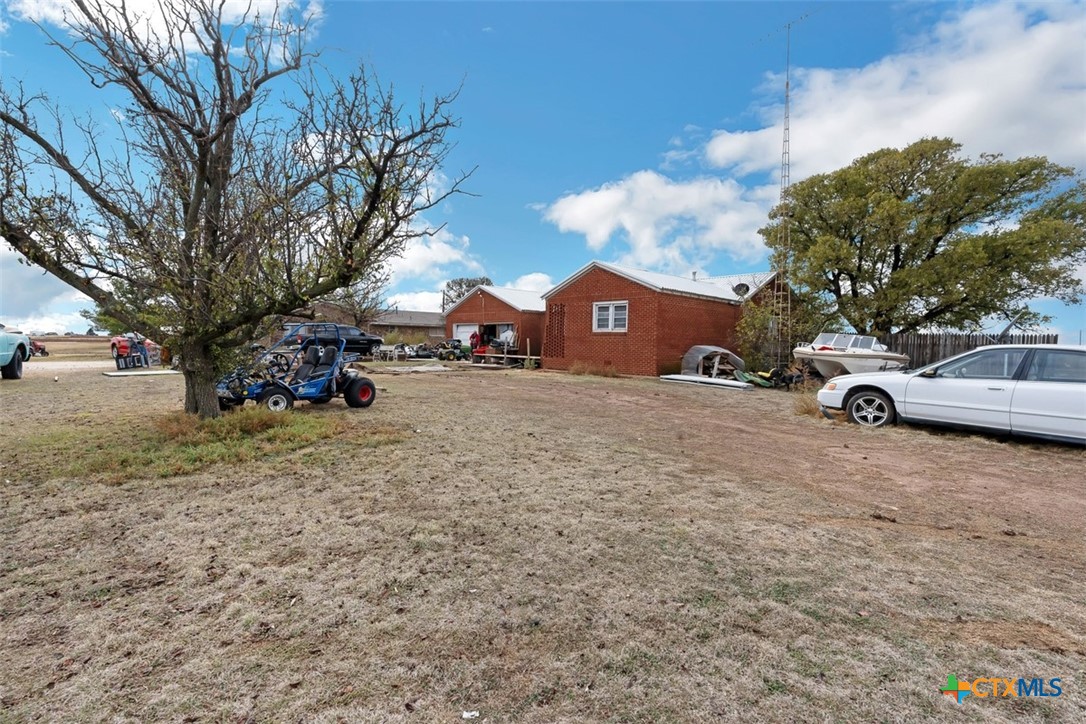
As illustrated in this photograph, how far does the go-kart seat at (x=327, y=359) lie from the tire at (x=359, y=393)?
500 mm

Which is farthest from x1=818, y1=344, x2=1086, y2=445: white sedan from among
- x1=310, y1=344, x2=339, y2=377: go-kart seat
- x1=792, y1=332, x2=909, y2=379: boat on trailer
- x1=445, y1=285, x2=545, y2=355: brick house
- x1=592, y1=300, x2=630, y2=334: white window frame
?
x1=445, y1=285, x2=545, y2=355: brick house

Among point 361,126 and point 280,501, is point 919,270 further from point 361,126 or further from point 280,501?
point 280,501

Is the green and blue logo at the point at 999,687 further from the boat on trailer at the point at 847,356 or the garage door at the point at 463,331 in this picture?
the garage door at the point at 463,331

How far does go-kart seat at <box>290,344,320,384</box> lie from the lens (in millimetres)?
8430

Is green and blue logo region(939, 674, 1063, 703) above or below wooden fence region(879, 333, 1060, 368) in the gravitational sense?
below

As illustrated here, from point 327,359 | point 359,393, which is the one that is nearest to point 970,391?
point 359,393

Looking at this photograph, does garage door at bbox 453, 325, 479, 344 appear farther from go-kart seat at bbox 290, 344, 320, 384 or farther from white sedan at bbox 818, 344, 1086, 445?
white sedan at bbox 818, 344, 1086, 445

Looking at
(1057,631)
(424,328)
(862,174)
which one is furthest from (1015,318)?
(424,328)

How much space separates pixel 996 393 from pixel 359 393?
387 inches

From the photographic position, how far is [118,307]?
233 inches

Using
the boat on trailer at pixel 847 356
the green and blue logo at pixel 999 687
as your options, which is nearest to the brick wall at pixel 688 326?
the boat on trailer at pixel 847 356

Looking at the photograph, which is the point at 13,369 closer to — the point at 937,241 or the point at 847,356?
the point at 847,356

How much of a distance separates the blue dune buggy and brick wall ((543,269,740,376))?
1163cm

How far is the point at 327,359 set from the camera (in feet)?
28.9
